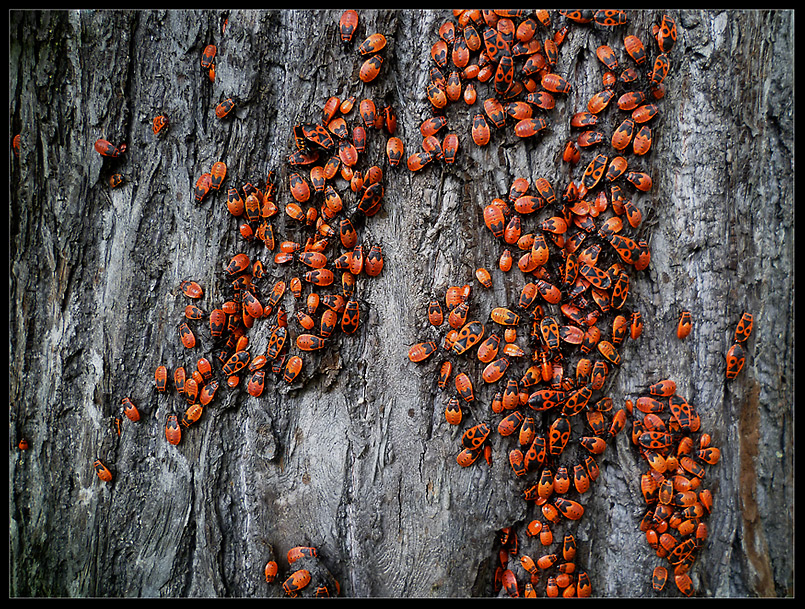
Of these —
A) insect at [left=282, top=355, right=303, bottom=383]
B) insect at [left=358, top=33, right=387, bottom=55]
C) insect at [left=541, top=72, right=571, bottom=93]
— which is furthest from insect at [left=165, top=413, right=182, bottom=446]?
insect at [left=541, top=72, right=571, bottom=93]

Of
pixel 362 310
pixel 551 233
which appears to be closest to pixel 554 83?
pixel 551 233

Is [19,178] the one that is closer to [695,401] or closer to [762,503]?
[695,401]

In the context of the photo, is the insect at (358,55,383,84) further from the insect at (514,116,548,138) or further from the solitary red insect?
the solitary red insect

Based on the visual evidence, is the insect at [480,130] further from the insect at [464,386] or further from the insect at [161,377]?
Result: the insect at [161,377]

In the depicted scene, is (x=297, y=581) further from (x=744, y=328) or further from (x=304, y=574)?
(x=744, y=328)

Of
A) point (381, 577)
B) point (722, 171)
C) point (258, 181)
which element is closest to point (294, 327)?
point (258, 181)

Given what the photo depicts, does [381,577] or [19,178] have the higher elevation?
Answer: [19,178]

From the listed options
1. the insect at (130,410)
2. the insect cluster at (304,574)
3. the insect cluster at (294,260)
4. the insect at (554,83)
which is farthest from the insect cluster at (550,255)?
the insect at (130,410)
